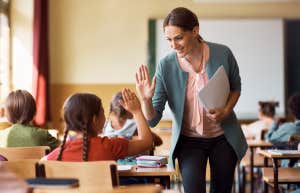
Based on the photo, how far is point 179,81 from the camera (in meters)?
2.86

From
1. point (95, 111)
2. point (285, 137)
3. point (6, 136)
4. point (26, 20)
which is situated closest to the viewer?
point (95, 111)

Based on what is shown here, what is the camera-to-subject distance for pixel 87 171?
2199mm

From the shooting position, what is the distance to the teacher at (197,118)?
281 centimetres

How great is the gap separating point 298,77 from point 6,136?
5.10m

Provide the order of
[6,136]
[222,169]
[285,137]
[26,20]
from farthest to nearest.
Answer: [26,20] < [285,137] < [6,136] < [222,169]

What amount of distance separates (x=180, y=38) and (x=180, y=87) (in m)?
0.29

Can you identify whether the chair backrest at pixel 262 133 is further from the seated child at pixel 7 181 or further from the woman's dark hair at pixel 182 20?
the seated child at pixel 7 181

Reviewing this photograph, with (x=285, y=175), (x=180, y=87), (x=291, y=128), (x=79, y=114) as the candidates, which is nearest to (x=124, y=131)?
(x=285, y=175)

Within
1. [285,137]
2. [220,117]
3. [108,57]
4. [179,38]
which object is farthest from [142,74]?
[108,57]

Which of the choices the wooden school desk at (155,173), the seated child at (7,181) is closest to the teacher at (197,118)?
the wooden school desk at (155,173)

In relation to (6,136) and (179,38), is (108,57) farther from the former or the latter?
(179,38)

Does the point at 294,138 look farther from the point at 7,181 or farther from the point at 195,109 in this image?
the point at 7,181

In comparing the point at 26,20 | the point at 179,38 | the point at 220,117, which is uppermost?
the point at 26,20

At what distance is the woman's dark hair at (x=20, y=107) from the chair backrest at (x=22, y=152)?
45cm
